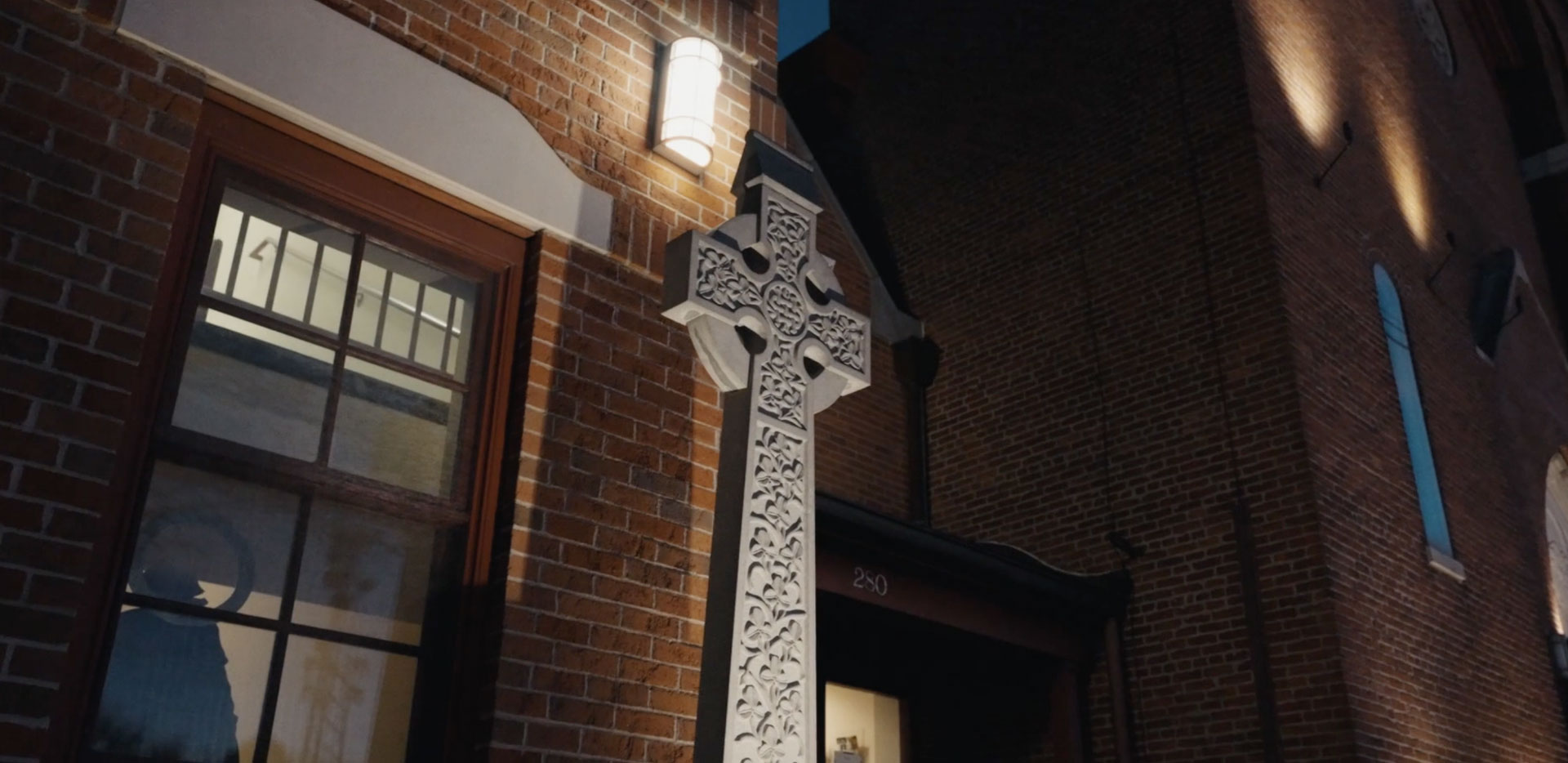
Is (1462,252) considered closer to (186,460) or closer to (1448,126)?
(1448,126)

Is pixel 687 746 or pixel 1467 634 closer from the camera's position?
pixel 687 746

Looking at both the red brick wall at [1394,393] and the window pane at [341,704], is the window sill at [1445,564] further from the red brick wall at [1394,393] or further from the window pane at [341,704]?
the window pane at [341,704]

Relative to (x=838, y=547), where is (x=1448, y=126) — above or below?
above

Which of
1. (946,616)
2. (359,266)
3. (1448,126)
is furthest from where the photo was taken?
(1448,126)

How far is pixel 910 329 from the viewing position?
1063 cm

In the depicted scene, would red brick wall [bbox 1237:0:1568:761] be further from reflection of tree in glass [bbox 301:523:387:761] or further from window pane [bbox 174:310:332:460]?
window pane [bbox 174:310:332:460]

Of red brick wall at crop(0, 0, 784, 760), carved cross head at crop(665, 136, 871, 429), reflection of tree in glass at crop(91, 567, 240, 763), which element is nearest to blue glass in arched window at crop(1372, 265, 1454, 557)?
red brick wall at crop(0, 0, 784, 760)

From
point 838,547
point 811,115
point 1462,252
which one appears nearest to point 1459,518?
point 1462,252

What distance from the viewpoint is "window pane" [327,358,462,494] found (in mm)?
3014

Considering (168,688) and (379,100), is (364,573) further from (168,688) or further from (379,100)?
(379,100)

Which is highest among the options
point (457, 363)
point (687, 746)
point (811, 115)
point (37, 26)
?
point (811, 115)

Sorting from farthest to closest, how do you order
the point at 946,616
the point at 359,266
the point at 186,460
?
1. the point at 946,616
2. the point at 359,266
3. the point at 186,460

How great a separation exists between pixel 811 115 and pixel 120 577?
1056 cm

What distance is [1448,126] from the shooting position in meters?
12.9
